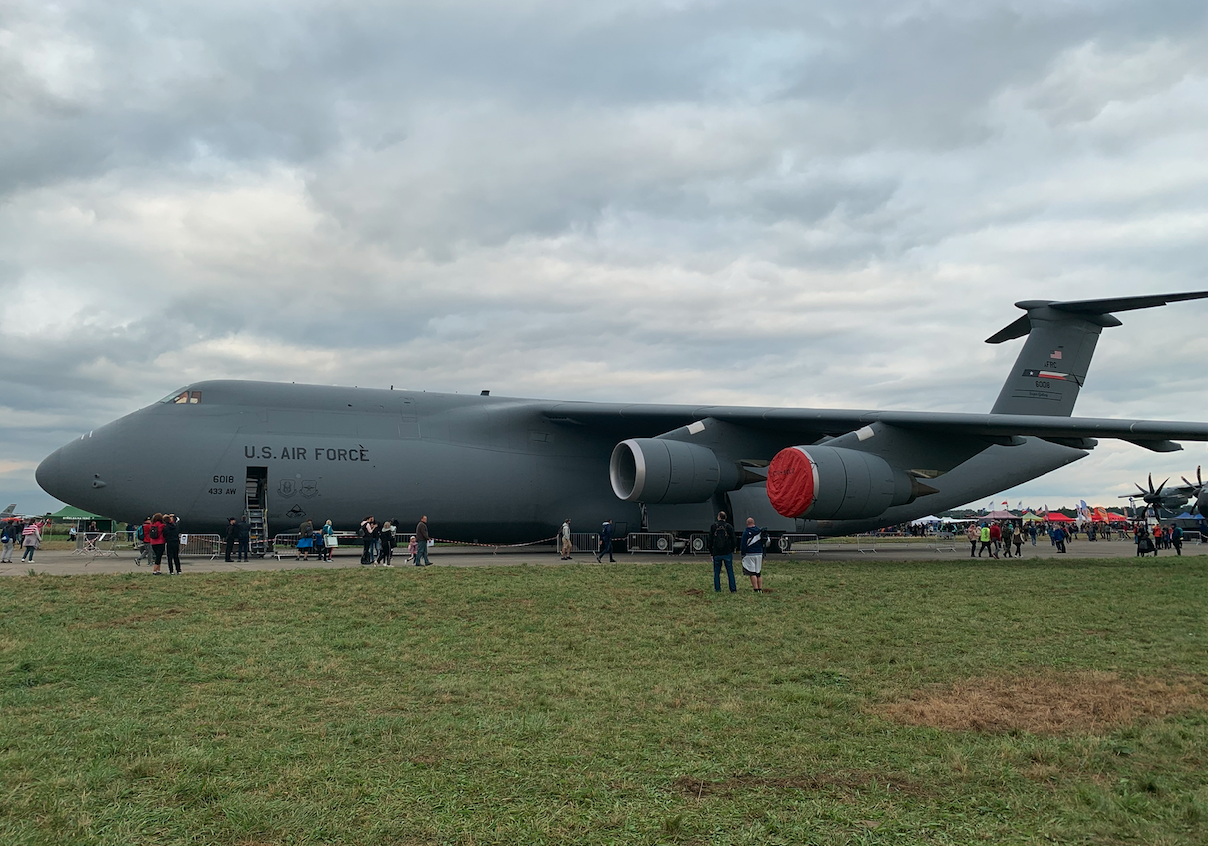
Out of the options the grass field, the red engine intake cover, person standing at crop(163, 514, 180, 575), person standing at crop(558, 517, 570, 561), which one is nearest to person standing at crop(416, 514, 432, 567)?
person standing at crop(558, 517, 570, 561)

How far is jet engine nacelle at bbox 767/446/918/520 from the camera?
17.5 meters

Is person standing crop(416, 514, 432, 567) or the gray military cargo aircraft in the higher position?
the gray military cargo aircraft

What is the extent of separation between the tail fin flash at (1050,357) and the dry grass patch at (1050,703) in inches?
693

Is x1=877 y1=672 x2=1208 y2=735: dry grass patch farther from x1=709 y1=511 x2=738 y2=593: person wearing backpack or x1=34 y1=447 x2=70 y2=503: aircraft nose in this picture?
x1=34 y1=447 x2=70 y2=503: aircraft nose

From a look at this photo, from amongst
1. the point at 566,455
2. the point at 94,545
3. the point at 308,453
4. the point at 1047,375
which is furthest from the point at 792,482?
the point at 94,545

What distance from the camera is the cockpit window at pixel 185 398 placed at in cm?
1892

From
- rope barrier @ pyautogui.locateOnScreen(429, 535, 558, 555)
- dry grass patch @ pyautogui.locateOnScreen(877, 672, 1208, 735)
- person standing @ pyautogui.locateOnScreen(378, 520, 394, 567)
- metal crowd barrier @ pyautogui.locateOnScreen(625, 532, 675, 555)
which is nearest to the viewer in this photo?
dry grass patch @ pyautogui.locateOnScreen(877, 672, 1208, 735)

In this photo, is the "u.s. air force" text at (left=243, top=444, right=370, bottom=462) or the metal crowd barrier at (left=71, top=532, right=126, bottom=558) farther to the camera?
the metal crowd barrier at (left=71, top=532, right=126, bottom=558)

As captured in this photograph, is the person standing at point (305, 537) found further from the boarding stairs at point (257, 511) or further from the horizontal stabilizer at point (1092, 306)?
the horizontal stabilizer at point (1092, 306)

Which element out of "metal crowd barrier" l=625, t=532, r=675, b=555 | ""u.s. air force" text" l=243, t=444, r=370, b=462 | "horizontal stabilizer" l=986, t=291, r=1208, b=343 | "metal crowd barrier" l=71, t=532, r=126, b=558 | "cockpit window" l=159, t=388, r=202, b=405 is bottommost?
"metal crowd barrier" l=625, t=532, r=675, b=555

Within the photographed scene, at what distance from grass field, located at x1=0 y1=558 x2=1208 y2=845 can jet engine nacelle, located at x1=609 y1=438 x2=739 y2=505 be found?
854 centimetres

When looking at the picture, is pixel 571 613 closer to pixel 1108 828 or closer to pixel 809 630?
pixel 809 630

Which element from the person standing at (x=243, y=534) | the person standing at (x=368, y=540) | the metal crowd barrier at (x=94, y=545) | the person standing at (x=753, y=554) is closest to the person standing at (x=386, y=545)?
the person standing at (x=368, y=540)

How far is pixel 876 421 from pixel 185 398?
1502cm
